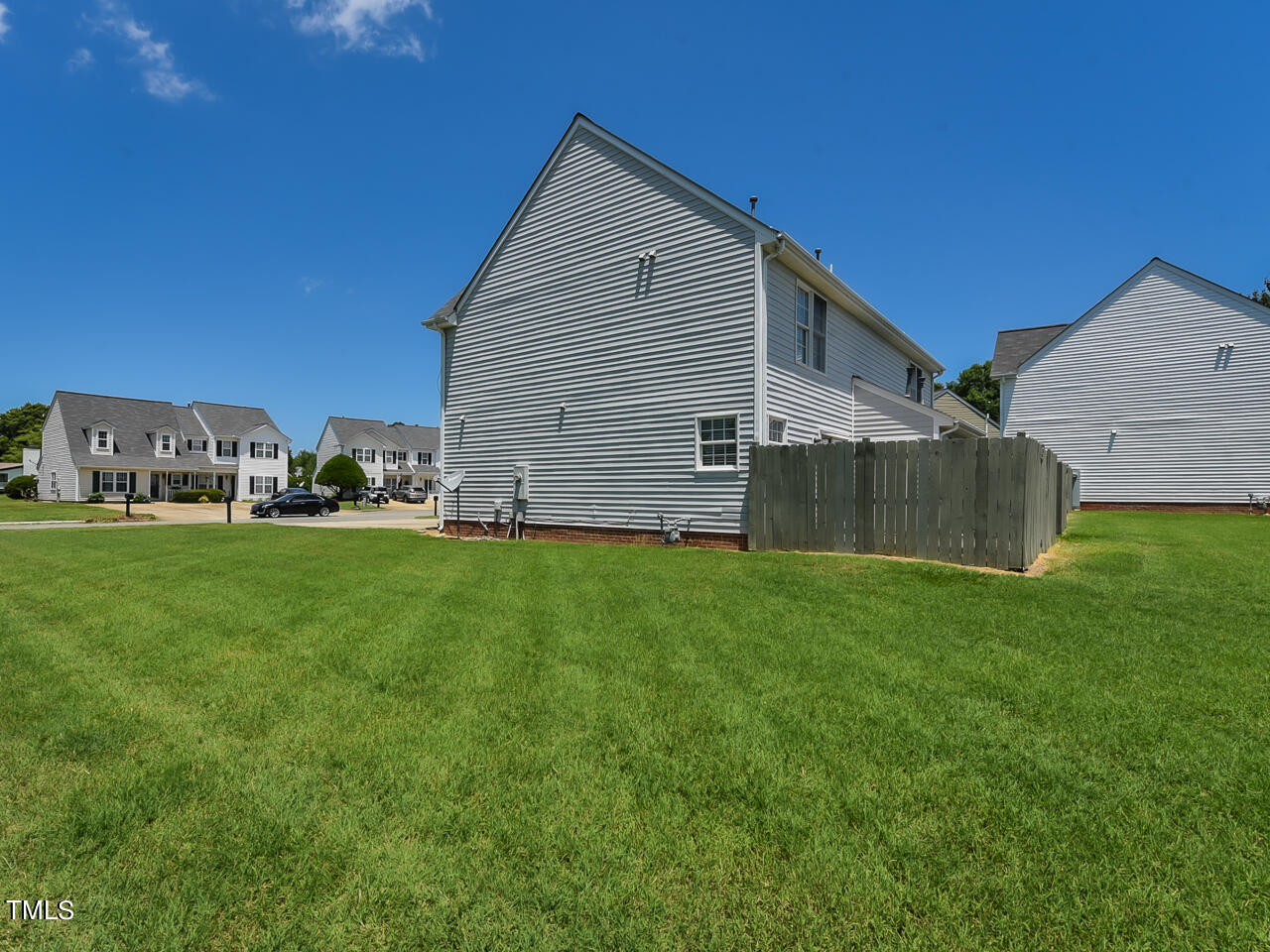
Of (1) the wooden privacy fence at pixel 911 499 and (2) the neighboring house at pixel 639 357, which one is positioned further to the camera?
(2) the neighboring house at pixel 639 357

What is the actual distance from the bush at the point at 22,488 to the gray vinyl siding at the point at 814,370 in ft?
195

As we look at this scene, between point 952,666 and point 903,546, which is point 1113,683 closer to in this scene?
point 952,666

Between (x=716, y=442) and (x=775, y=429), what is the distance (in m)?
1.36

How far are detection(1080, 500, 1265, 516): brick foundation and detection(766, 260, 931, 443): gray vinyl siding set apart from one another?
13008 mm

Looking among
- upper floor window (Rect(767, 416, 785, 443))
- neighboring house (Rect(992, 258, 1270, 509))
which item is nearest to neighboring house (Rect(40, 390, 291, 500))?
upper floor window (Rect(767, 416, 785, 443))

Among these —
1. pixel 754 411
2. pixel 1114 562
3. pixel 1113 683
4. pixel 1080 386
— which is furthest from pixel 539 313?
pixel 1080 386

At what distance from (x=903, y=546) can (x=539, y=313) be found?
10.5 metres

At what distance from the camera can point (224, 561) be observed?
10.6m

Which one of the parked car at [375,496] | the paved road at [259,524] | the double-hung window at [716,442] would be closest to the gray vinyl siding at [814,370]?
the double-hung window at [716,442]

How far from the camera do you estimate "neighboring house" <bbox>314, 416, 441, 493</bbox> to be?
208 ft

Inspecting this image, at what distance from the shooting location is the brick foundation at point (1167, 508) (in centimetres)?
2245

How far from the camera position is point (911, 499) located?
400 inches

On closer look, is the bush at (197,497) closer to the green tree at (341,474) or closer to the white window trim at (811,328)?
the green tree at (341,474)

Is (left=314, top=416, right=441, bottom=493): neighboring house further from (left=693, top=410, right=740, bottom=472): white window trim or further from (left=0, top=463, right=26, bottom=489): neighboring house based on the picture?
(left=693, top=410, right=740, bottom=472): white window trim
